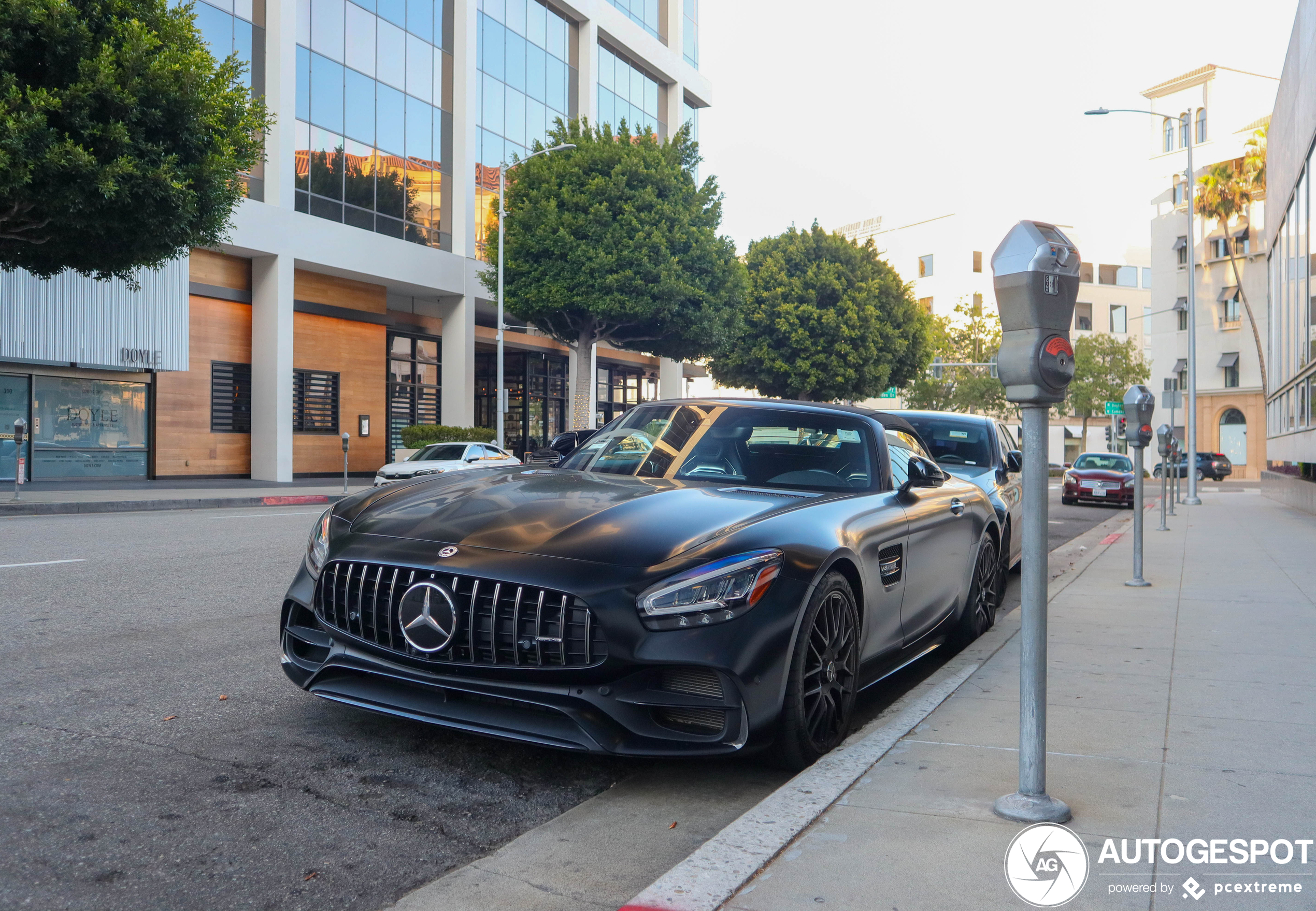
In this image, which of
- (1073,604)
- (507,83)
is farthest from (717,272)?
(1073,604)

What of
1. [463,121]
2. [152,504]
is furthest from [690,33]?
[152,504]

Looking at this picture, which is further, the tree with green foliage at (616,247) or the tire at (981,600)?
the tree with green foliage at (616,247)

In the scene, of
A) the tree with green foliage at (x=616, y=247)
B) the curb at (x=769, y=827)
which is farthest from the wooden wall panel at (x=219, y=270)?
the curb at (x=769, y=827)

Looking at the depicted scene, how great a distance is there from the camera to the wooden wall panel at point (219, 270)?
2605 cm

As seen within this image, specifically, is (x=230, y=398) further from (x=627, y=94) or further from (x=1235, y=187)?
(x=1235, y=187)

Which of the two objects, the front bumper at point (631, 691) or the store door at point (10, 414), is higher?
the store door at point (10, 414)

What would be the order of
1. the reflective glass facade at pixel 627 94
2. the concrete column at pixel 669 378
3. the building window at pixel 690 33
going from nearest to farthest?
1. the reflective glass facade at pixel 627 94
2. the building window at pixel 690 33
3. the concrete column at pixel 669 378

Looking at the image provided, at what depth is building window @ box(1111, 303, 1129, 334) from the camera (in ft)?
249

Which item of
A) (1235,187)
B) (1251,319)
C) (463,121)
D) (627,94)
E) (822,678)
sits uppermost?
(627,94)

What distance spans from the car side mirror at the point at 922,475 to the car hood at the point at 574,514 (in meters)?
0.76

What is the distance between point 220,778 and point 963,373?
2499 inches

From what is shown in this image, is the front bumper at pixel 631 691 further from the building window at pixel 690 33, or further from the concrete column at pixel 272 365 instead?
the building window at pixel 690 33

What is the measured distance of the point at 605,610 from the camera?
337 cm

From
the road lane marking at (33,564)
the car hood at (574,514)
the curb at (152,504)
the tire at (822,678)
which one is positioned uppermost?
the car hood at (574,514)
